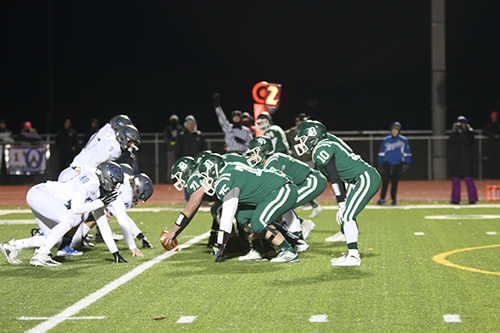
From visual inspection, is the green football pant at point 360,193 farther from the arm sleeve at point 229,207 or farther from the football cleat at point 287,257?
the arm sleeve at point 229,207

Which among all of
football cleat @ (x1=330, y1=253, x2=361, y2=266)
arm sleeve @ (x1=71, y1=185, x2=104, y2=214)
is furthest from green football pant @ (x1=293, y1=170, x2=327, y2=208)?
arm sleeve @ (x1=71, y1=185, x2=104, y2=214)

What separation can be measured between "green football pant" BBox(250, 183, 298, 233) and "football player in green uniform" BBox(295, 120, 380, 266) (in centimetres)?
49

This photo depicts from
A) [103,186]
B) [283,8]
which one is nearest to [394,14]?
[283,8]

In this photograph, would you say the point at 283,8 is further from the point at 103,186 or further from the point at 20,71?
the point at 103,186

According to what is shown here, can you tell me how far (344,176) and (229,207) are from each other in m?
1.45

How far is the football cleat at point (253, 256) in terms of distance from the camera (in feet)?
25.1

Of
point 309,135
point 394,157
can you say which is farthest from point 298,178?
point 394,157

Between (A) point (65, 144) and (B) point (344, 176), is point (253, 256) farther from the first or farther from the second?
(A) point (65, 144)

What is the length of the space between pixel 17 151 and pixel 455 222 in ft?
51.6

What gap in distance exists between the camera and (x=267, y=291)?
19.2ft

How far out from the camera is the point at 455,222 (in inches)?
449

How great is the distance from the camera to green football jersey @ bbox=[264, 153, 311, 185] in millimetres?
8664

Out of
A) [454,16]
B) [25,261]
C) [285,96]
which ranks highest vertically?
[454,16]

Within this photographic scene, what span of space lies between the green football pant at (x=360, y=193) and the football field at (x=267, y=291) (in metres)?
0.59
